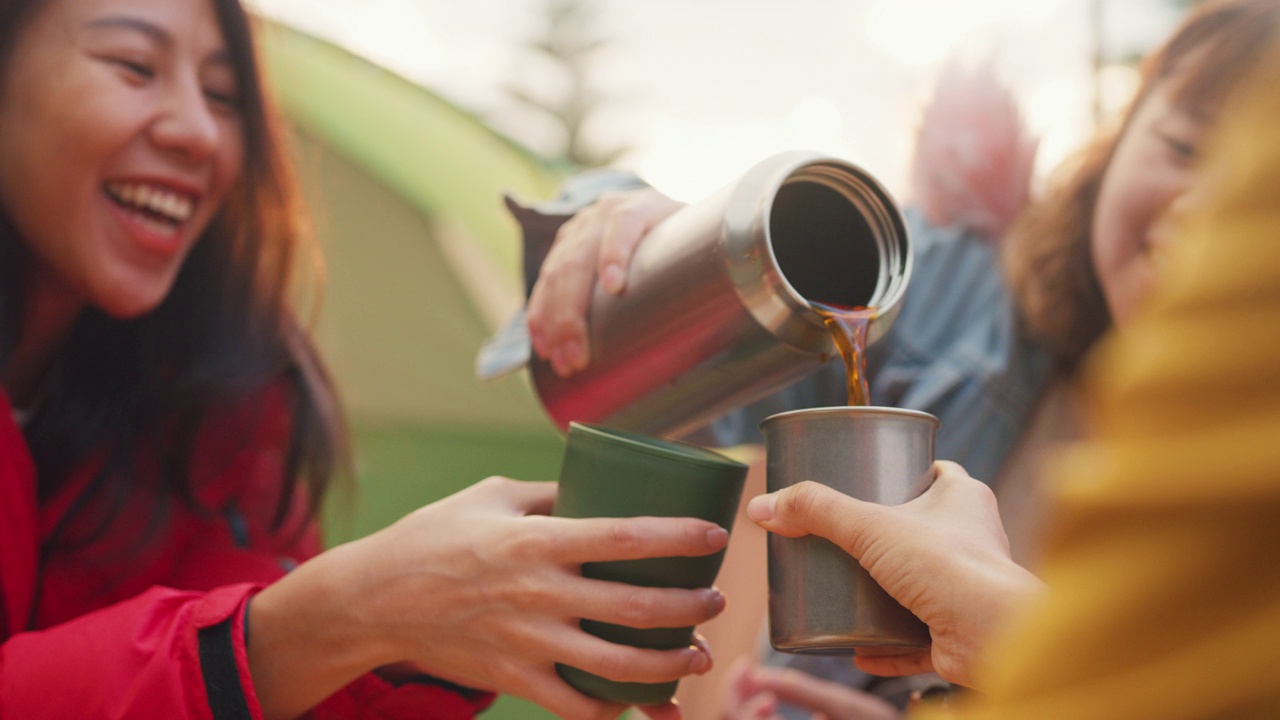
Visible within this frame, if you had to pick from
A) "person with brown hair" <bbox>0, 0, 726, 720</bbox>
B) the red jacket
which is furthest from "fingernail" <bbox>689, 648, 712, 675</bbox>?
the red jacket

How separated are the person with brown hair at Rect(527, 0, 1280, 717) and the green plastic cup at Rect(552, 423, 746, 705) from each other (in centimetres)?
53

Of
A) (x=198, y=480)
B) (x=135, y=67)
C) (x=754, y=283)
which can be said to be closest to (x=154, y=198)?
(x=135, y=67)

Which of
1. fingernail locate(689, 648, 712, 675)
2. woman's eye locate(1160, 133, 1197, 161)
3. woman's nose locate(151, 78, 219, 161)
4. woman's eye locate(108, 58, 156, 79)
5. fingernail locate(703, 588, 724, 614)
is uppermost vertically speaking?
woman's eye locate(1160, 133, 1197, 161)

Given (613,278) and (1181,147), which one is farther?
(1181,147)

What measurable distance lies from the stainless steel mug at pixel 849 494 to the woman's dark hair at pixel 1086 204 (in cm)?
82

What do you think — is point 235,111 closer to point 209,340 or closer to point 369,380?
point 209,340

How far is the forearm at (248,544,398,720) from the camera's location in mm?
666

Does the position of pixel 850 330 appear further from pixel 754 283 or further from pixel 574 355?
pixel 574 355

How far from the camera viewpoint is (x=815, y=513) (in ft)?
1.70

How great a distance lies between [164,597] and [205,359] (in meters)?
0.48

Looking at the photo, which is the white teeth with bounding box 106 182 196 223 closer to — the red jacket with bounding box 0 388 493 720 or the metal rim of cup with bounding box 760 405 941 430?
the red jacket with bounding box 0 388 493 720

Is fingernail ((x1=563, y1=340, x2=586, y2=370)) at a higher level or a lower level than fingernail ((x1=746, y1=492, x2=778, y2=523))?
higher

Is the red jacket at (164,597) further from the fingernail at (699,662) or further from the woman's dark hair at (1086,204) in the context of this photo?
the woman's dark hair at (1086,204)

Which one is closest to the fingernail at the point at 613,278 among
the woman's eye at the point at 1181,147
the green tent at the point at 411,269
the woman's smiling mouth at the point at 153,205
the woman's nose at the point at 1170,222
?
the woman's smiling mouth at the point at 153,205
